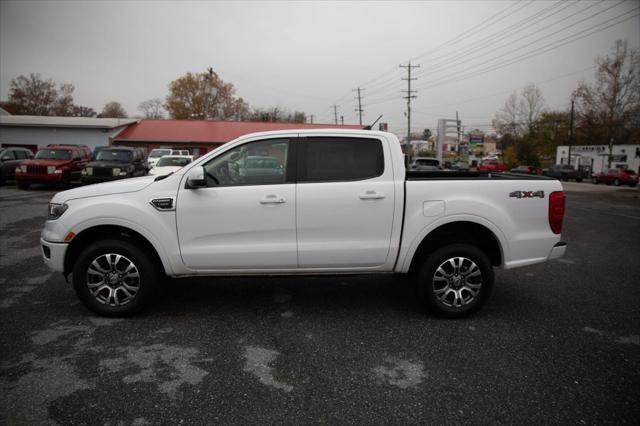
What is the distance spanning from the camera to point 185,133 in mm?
40844

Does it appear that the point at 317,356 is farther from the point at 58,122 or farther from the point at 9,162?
the point at 58,122

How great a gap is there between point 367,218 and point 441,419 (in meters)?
1.95

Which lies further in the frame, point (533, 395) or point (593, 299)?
point (593, 299)

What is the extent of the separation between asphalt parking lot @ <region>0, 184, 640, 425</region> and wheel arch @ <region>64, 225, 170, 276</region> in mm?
593

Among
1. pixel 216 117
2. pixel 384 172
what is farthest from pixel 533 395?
pixel 216 117

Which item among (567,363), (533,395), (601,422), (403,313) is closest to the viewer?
(601,422)

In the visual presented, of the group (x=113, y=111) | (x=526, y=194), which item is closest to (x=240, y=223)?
(x=526, y=194)

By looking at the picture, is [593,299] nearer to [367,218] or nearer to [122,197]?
[367,218]

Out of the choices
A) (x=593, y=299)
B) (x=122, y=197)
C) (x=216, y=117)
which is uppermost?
(x=216, y=117)

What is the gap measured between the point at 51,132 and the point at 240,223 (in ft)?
136

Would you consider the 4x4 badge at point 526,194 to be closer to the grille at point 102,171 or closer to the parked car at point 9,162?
the grille at point 102,171

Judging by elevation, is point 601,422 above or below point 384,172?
below

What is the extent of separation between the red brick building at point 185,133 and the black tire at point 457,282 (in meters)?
34.6

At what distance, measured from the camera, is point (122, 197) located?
409 cm
